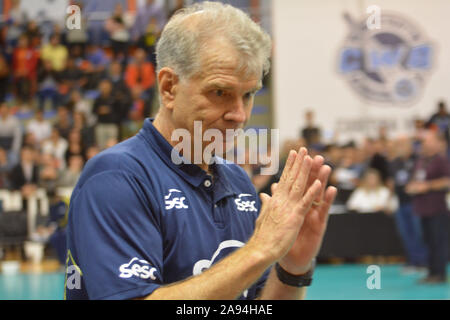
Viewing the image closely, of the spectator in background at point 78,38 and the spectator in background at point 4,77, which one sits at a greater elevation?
the spectator in background at point 78,38

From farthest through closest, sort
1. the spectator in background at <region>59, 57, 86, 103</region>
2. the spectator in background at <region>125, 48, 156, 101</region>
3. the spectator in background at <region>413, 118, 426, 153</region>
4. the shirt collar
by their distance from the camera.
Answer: the spectator in background at <region>59, 57, 86, 103</region>, the spectator in background at <region>125, 48, 156, 101</region>, the spectator in background at <region>413, 118, 426, 153</region>, the shirt collar

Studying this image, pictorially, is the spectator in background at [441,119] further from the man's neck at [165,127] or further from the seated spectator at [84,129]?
the man's neck at [165,127]

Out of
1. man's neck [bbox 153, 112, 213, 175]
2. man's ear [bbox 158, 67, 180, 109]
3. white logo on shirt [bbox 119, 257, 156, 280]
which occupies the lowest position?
white logo on shirt [bbox 119, 257, 156, 280]

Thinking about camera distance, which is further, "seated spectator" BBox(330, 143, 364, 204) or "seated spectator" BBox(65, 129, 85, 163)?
"seated spectator" BBox(65, 129, 85, 163)

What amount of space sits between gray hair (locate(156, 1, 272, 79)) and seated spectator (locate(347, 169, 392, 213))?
868 cm

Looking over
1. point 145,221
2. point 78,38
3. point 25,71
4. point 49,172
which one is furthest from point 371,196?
point 145,221

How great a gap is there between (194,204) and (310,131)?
414 inches

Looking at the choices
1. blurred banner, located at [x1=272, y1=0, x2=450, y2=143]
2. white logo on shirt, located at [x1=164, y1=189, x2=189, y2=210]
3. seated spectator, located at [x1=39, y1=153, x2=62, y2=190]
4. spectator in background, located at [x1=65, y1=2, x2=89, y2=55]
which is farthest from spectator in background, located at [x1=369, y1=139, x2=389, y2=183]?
white logo on shirt, located at [x1=164, y1=189, x2=189, y2=210]

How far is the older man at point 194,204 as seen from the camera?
1559 mm

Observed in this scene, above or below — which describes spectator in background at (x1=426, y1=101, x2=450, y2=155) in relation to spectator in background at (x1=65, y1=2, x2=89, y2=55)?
below

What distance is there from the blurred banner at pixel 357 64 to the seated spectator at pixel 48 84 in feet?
17.0

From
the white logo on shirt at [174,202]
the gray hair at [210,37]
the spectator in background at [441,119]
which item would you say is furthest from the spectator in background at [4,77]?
the white logo on shirt at [174,202]

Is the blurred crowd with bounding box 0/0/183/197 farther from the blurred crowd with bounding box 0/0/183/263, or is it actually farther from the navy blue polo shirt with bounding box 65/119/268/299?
the navy blue polo shirt with bounding box 65/119/268/299

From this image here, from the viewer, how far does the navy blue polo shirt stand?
158cm
